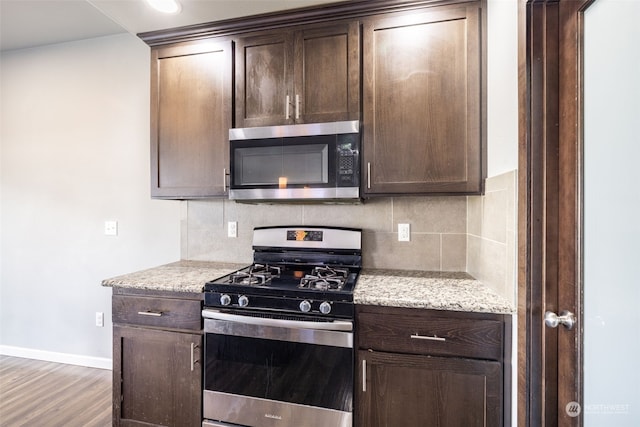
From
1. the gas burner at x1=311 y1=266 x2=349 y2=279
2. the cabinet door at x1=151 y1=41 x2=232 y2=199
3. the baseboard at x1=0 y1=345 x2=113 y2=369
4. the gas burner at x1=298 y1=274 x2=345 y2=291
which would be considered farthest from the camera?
the baseboard at x1=0 y1=345 x2=113 y2=369

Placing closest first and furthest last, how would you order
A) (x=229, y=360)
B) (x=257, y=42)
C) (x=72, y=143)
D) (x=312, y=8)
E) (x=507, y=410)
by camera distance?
(x=507, y=410), (x=229, y=360), (x=312, y=8), (x=257, y=42), (x=72, y=143)

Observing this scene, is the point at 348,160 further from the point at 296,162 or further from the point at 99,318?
the point at 99,318

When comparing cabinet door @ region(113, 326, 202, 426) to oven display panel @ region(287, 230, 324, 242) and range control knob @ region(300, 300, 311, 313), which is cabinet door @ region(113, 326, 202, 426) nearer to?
range control knob @ region(300, 300, 311, 313)

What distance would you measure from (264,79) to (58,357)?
282 centimetres

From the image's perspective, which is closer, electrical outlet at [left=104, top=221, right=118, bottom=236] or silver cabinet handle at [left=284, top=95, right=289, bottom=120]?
silver cabinet handle at [left=284, top=95, right=289, bottom=120]

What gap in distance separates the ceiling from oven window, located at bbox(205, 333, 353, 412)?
1.69 m

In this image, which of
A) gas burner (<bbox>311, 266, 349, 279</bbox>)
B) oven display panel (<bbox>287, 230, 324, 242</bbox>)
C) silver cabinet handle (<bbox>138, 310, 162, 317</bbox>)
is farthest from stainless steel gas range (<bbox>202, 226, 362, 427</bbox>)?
oven display panel (<bbox>287, 230, 324, 242</bbox>)

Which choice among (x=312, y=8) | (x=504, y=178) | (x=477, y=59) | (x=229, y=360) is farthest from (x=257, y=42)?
(x=229, y=360)

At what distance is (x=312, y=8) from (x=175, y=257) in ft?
6.16

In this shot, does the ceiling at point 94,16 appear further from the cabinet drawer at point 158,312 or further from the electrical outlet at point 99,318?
the electrical outlet at point 99,318

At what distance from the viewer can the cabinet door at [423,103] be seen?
1.50m

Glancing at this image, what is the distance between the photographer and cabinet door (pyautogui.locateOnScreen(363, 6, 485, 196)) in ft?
4.91
